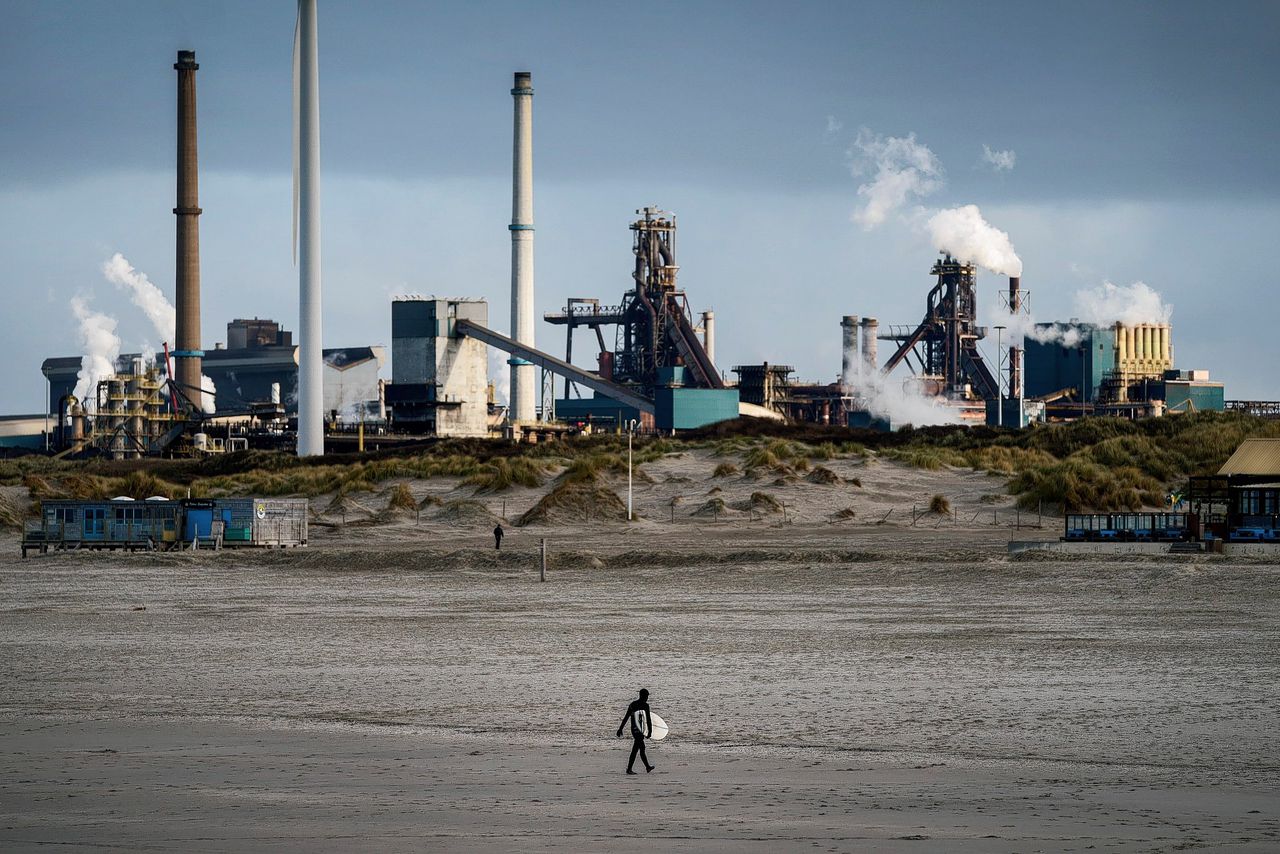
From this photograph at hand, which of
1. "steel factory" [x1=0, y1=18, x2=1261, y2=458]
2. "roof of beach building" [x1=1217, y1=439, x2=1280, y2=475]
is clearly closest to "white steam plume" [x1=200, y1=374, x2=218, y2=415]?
"steel factory" [x1=0, y1=18, x2=1261, y2=458]

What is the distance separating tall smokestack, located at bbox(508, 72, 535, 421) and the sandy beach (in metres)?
88.2

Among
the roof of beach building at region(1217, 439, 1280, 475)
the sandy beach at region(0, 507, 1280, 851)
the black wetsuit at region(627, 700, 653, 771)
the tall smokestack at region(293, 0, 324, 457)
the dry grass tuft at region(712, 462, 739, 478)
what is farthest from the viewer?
the tall smokestack at region(293, 0, 324, 457)

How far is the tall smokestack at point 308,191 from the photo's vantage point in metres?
83.9

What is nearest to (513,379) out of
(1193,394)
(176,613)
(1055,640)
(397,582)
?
(1193,394)

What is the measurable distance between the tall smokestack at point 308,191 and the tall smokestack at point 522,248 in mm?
36797

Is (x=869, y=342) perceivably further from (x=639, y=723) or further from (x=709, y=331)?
(x=639, y=723)

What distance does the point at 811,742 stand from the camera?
18.0m

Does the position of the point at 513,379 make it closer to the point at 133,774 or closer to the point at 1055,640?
the point at 1055,640

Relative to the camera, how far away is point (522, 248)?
126938 mm

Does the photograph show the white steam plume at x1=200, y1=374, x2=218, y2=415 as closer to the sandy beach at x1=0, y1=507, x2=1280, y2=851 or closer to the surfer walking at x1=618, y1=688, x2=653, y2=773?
the sandy beach at x1=0, y1=507, x2=1280, y2=851

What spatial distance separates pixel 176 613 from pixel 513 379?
94900mm

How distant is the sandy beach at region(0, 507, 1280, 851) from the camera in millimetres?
13805

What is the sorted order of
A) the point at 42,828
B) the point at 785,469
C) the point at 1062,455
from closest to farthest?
the point at 42,828, the point at 785,469, the point at 1062,455

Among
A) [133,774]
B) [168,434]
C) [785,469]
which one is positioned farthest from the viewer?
[168,434]
